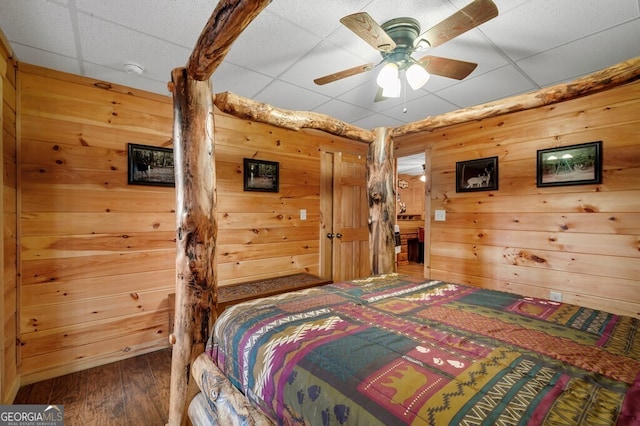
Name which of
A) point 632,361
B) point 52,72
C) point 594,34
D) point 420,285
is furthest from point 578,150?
point 52,72

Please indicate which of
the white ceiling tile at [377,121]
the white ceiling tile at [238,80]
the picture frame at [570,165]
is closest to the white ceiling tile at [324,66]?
the white ceiling tile at [238,80]

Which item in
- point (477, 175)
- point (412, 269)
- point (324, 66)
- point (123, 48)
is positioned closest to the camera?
point (123, 48)

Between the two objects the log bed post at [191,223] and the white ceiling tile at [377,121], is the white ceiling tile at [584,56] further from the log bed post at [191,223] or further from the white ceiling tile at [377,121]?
the log bed post at [191,223]

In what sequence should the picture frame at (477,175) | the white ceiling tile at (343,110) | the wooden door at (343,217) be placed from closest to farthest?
the white ceiling tile at (343,110) < the picture frame at (477,175) < the wooden door at (343,217)

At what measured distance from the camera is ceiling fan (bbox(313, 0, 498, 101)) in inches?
52.1

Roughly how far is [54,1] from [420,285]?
259 cm

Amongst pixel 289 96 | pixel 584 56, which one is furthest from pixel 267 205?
pixel 584 56

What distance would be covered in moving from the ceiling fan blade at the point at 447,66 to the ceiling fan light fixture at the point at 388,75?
0.18 m

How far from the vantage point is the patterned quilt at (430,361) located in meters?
0.69

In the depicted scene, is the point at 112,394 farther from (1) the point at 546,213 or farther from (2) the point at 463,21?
(1) the point at 546,213

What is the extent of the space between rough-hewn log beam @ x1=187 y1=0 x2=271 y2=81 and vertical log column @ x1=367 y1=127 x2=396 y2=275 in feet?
4.68

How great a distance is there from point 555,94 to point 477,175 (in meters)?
1.65

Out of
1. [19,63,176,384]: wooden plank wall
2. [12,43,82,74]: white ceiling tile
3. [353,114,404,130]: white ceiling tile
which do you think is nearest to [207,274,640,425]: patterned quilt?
[19,63,176,384]: wooden plank wall

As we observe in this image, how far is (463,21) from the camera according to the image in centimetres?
130
